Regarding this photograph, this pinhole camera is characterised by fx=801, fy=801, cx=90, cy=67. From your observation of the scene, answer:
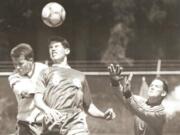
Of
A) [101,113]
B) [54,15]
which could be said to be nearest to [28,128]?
[101,113]

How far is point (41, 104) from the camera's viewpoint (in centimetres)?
788

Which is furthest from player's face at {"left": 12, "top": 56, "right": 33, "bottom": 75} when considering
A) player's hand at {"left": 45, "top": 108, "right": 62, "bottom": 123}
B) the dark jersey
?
player's hand at {"left": 45, "top": 108, "right": 62, "bottom": 123}

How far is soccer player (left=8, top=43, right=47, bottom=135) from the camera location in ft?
28.6

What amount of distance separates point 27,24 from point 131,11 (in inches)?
129

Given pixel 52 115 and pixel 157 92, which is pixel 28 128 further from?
pixel 157 92

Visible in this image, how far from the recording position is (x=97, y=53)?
2375cm

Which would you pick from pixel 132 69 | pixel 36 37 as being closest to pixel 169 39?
pixel 36 37

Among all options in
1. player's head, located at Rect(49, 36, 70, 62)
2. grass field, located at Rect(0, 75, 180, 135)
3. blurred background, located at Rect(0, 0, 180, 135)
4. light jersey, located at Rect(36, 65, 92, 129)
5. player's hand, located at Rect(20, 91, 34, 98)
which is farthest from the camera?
blurred background, located at Rect(0, 0, 180, 135)

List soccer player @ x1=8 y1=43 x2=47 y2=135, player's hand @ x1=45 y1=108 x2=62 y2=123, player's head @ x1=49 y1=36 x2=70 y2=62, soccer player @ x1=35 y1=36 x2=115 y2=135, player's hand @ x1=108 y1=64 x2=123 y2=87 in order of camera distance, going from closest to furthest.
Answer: player's hand @ x1=45 y1=108 x2=62 y2=123 < soccer player @ x1=35 y1=36 x2=115 y2=135 < player's hand @ x1=108 y1=64 x2=123 y2=87 < player's head @ x1=49 y1=36 x2=70 y2=62 < soccer player @ x1=8 y1=43 x2=47 y2=135

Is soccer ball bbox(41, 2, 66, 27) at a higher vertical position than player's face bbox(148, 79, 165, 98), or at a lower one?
higher

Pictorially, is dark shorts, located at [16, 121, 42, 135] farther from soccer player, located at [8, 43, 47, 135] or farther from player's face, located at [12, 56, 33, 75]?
player's face, located at [12, 56, 33, 75]

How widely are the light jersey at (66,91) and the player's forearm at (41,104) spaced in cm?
5

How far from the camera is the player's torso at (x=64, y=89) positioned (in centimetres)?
795

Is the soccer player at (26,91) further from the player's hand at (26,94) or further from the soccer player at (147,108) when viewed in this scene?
the soccer player at (147,108)
